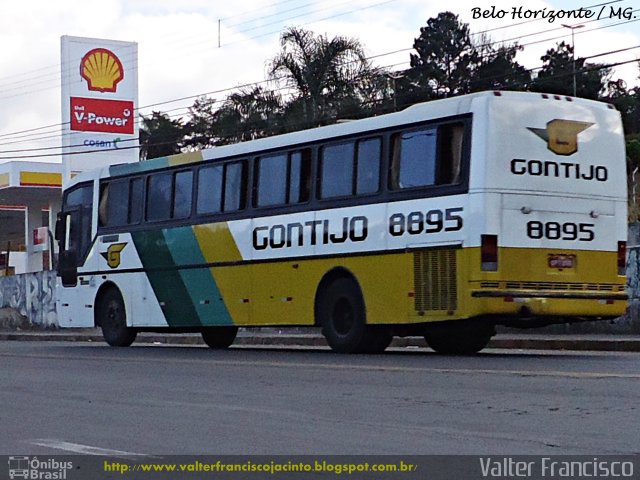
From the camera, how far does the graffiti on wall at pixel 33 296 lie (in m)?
40.9

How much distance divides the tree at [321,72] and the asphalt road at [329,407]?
112 ft

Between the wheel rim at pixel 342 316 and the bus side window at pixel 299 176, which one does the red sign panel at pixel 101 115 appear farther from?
the wheel rim at pixel 342 316

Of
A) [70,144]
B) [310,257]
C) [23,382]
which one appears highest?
[70,144]

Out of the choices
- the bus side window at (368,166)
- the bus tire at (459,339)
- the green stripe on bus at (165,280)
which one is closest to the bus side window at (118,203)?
the green stripe on bus at (165,280)

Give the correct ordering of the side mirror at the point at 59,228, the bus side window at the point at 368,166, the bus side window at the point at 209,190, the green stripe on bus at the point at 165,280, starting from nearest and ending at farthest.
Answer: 1. the bus side window at the point at 368,166
2. the bus side window at the point at 209,190
3. the green stripe on bus at the point at 165,280
4. the side mirror at the point at 59,228

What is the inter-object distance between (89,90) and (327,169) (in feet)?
128

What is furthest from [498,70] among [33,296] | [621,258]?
[621,258]

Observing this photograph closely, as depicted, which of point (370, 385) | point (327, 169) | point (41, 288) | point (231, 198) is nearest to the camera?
point (370, 385)

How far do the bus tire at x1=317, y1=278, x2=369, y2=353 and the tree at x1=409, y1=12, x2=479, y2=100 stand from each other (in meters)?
42.2

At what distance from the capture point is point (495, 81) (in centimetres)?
5831

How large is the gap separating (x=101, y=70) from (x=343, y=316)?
40446 mm
